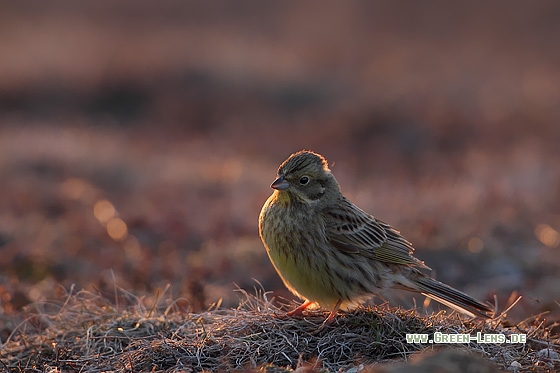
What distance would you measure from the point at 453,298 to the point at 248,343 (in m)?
1.99

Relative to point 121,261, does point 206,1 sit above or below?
above

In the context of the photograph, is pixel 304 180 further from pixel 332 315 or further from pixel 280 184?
pixel 332 315

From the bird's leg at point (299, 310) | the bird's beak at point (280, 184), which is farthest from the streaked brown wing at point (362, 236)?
the bird's leg at point (299, 310)

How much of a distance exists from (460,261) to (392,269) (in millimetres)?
3656

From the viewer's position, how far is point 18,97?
2422 cm

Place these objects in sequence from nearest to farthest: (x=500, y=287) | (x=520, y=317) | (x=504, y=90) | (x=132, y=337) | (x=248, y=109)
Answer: (x=132, y=337), (x=520, y=317), (x=500, y=287), (x=248, y=109), (x=504, y=90)

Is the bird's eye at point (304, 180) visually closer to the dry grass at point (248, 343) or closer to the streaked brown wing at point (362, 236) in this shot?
the streaked brown wing at point (362, 236)

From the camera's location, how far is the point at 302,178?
7469 mm

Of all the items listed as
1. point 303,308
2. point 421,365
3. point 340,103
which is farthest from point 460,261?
point 340,103

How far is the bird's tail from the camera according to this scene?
7.25 m

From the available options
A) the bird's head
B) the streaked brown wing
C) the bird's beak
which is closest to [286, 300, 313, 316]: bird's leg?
the streaked brown wing

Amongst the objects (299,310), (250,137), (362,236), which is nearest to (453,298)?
(362,236)

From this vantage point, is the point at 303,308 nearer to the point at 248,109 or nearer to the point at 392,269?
the point at 392,269

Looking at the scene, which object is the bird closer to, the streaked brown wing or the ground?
the streaked brown wing
